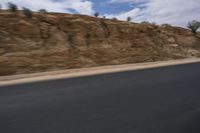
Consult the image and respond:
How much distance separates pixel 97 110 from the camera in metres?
9.66

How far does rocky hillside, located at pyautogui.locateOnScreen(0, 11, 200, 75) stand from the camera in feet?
109

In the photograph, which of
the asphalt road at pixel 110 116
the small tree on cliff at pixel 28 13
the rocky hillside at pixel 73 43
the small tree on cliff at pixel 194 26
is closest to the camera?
the asphalt road at pixel 110 116

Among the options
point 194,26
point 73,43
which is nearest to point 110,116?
point 73,43

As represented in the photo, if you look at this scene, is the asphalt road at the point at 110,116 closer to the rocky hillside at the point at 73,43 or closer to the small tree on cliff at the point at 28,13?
the rocky hillside at the point at 73,43

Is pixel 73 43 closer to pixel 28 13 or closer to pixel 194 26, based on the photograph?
pixel 28 13

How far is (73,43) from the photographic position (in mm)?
39250

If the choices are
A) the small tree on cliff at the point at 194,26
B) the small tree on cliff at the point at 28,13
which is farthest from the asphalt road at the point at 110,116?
the small tree on cliff at the point at 194,26

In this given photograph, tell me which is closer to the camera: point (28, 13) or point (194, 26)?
point (28, 13)

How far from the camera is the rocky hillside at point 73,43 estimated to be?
33094mm

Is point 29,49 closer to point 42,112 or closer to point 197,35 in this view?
point 42,112

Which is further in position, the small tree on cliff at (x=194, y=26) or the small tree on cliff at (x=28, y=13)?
the small tree on cliff at (x=194, y=26)

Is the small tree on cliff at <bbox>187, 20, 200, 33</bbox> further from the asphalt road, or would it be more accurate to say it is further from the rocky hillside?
the asphalt road

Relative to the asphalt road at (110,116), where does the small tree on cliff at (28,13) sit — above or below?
above

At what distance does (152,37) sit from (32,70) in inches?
974
